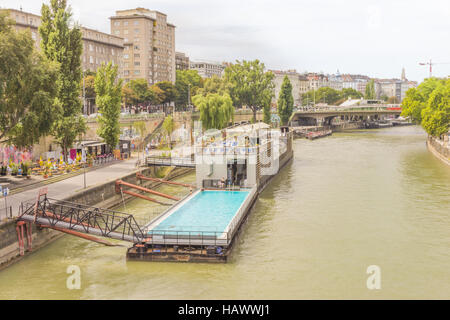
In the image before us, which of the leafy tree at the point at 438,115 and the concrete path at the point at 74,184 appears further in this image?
the leafy tree at the point at 438,115

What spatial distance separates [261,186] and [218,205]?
9551 millimetres

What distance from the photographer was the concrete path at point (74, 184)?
2583 centimetres

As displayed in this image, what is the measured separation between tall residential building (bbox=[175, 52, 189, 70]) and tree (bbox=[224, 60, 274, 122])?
225 feet

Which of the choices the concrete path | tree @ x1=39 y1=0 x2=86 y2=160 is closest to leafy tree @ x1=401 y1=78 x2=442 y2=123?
the concrete path

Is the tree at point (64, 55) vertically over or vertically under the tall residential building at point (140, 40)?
under

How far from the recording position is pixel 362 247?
23.3 metres

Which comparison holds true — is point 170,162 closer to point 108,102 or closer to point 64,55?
point 108,102

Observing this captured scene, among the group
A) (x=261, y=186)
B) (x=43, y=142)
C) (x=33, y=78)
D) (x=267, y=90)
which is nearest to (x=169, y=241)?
(x=33, y=78)

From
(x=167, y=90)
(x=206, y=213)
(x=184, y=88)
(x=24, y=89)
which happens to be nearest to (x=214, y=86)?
(x=167, y=90)

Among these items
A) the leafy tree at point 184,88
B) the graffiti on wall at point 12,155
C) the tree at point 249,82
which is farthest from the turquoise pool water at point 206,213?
the tree at point 249,82

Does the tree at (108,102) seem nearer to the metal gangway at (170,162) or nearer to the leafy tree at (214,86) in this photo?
the metal gangway at (170,162)

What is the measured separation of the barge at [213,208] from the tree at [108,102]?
9.76 meters
